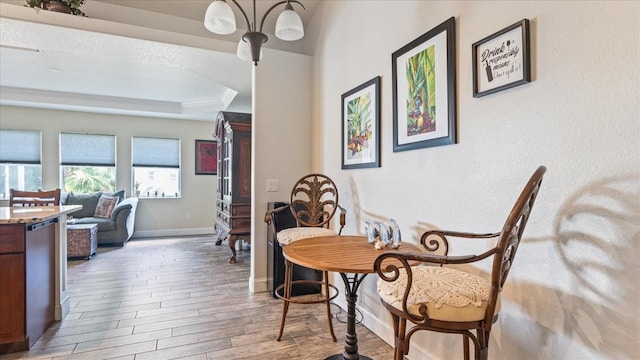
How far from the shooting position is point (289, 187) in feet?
11.1

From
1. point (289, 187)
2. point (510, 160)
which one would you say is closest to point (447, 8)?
point (510, 160)

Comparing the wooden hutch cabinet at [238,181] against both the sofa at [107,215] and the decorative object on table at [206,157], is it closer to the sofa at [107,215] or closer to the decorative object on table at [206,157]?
the sofa at [107,215]

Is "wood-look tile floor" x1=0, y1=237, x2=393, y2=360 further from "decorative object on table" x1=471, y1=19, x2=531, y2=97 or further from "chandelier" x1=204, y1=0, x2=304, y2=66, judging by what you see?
"chandelier" x1=204, y1=0, x2=304, y2=66

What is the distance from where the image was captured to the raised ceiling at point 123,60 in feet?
9.57

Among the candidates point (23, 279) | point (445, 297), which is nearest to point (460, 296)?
point (445, 297)

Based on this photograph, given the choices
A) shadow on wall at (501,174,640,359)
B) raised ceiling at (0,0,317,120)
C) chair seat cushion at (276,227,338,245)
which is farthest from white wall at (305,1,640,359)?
raised ceiling at (0,0,317,120)

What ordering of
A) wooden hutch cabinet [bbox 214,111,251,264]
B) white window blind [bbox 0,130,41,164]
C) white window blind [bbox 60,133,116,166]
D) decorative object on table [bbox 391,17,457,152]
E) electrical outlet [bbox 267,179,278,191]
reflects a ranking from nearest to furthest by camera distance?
1. decorative object on table [bbox 391,17,457,152]
2. electrical outlet [bbox 267,179,278,191]
3. wooden hutch cabinet [bbox 214,111,251,264]
4. white window blind [bbox 0,130,41,164]
5. white window blind [bbox 60,133,116,166]

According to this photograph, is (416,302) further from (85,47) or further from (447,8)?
(85,47)

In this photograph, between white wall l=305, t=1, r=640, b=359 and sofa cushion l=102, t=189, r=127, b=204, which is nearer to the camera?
white wall l=305, t=1, r=640, b=359

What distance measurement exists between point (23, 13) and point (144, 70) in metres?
1.76

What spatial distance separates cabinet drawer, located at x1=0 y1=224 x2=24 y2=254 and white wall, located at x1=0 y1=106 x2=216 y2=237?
184 inches

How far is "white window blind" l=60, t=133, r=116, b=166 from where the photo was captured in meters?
5.93

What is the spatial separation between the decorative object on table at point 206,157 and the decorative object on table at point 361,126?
15.6 ft

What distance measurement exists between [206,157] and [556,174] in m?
6.64
